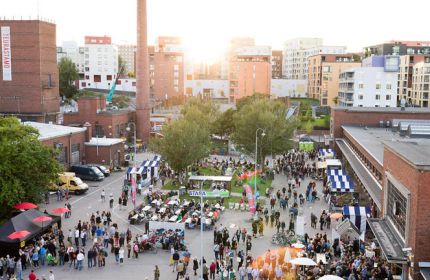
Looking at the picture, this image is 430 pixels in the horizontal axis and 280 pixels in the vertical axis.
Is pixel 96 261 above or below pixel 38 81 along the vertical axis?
below

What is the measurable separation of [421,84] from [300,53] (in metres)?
68.9

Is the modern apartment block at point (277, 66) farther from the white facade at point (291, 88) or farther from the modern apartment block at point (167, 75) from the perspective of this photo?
the modern apartment block at point (167, 75)

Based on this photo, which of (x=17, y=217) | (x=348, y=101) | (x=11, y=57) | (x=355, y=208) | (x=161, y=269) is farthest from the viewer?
(x=348, y=101)

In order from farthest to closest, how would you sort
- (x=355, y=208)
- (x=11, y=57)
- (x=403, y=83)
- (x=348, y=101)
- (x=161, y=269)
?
1. (x=403, y=83)
2. (x=348, y=101)
3. (x=11, y=57)
4. (x=355, y=208)
5. (x=161, y=269)

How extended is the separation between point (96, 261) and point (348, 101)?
73563mm

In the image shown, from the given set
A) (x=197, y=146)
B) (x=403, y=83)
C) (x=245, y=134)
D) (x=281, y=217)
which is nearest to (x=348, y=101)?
(x=403, y=83)

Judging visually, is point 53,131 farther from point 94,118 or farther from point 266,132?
point 266,132

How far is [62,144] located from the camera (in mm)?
47219

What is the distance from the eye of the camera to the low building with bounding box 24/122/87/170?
4559cm

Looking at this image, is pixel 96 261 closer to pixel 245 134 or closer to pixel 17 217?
pixel 17 217

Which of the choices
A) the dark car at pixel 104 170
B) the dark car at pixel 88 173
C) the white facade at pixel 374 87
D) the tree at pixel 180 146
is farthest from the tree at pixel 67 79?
the tree at pixel 180 146

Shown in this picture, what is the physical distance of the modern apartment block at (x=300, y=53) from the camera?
146m

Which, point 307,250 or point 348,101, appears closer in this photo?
point 307,250

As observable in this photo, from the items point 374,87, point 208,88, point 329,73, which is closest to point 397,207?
point 374,87
